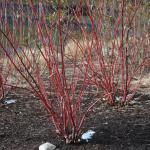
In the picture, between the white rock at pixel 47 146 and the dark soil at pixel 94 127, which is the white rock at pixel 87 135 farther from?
the white rock at pixel 47 146

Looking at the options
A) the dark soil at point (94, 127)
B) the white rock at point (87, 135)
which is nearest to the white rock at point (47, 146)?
the dark soil at point (94, 127)

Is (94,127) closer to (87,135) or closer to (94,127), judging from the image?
(94,127)

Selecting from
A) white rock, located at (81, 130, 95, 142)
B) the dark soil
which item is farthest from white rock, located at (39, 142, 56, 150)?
white rock, located at (81, 130, 95, 142)

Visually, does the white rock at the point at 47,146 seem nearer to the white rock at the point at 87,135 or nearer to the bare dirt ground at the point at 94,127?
the bare dirt ground at the point at 94,127

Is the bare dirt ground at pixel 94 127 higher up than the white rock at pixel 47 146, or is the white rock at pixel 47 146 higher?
the white rock at pixel 47 146

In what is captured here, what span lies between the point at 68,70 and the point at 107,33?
173cm

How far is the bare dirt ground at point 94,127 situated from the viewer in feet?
10.9

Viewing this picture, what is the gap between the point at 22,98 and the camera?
5.23 m

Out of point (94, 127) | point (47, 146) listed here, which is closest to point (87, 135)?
point (94, 127)

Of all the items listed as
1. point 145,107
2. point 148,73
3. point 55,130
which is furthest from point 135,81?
point 55,130

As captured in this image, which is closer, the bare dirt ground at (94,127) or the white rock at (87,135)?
the bare dirt ground at (94,127)

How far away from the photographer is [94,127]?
12.2 ft

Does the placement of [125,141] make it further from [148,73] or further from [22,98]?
[148,73]

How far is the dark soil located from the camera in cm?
331
